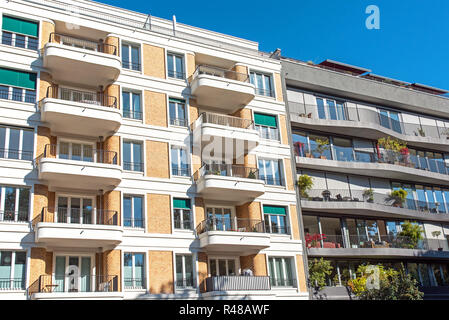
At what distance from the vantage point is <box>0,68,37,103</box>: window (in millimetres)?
21781

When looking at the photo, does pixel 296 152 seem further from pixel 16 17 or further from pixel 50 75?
pixel 16 17

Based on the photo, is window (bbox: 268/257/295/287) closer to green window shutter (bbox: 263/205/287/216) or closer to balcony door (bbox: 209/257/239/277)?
balcony door (bbox: 209/257/239/277)

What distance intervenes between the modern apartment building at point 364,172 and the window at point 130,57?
31.7ft

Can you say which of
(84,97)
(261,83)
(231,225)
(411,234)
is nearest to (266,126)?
(261,83)

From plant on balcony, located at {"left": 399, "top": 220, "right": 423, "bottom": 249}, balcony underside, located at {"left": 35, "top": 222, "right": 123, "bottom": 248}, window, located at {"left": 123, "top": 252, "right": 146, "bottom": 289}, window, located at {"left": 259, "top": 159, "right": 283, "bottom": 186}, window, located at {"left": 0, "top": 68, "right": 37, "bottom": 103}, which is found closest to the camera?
balcony underside, located at {"left": 35, "top": 222, "right": 123, "bottom": 248}

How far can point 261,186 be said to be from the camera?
25016 mm

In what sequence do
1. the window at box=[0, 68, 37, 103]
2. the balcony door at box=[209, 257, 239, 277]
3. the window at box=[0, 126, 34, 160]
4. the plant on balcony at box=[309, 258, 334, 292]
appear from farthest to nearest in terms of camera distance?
the plant on balcony at box=[309, 258, 334, 292] → the balcony door at box=[209, 257, 239, 277] → the window at box=[0, 68, 37, 103] → the window at box=[0, 126, 34, 160]

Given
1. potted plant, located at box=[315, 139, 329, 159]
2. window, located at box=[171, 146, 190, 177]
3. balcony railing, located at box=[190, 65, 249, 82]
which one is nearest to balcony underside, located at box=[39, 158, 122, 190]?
window, located at box=[171, 146, 190, 177]

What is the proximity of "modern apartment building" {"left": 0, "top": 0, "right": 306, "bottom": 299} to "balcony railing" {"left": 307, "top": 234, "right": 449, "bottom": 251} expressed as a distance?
2.25m

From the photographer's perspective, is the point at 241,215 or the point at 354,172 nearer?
the point at 241,215

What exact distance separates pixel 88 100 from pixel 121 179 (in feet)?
15.3

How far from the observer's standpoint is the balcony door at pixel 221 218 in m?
24.1

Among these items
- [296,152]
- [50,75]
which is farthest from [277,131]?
[50,75]

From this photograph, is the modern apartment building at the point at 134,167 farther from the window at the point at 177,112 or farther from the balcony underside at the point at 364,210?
the balcony underside at the point at 364,210
